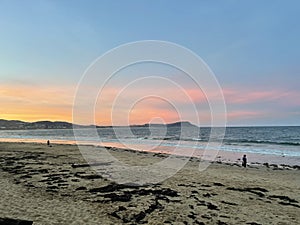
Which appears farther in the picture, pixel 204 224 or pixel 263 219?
pixel 263 219

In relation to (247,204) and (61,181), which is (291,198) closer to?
(247,204)

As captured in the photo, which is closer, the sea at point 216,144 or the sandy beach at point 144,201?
the sandy beach at point 144,201

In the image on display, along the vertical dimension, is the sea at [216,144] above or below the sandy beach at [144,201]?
above

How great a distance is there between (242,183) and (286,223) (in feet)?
20.4

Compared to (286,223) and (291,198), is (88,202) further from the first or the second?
(291,198)

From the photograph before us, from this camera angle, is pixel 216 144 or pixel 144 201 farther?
pixel 216 144

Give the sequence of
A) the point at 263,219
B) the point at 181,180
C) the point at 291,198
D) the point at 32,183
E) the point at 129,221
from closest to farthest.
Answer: the point at 129,221 < the point at 263,219 < the point at 291,198 < the point at 32,183 < the point at 181,180

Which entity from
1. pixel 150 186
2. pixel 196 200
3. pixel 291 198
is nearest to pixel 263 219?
pixel 196 200

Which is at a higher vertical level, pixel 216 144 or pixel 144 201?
pixel 216 144

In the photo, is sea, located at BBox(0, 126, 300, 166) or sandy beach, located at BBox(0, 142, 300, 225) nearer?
sandy beach, located at BBox(0, 142, 300, 225)

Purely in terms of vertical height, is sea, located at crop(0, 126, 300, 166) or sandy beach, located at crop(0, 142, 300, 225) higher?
sea, located at crop(0, 126, 300, 166)

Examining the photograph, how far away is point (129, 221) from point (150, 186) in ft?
15.6

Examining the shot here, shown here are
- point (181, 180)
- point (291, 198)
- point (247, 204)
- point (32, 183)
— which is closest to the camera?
point (247, 204)

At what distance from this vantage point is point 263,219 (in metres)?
9.09
